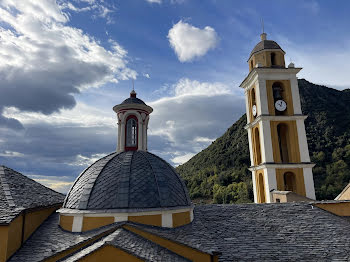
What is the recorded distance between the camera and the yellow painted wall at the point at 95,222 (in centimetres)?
875

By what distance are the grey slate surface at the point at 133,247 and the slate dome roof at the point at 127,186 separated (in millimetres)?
1297

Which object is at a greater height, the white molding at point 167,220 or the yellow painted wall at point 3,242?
the white molding at point 167,220

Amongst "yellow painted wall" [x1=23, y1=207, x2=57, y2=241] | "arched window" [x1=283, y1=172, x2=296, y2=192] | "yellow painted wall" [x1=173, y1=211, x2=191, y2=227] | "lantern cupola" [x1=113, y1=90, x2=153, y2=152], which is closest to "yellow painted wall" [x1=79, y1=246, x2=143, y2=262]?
"yellow painted wall" [x1=173, y1=211, x2=191, y2=227]

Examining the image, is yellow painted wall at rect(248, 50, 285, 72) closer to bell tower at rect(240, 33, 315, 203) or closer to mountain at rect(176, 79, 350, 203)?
bell tower at rect(240, 33, 315, 203)

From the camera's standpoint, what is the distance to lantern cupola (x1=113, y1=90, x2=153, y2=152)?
12344mm

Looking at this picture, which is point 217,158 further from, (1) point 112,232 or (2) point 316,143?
(1) point 112,232

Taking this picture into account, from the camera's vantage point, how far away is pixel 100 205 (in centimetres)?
913

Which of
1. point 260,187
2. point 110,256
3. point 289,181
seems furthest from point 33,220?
point 289,181

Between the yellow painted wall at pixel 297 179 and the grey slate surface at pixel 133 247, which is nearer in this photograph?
the grey slate surface at pixel 133 247

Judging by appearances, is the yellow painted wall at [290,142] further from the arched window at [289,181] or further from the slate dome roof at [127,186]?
the slate dome roof at [127,186]

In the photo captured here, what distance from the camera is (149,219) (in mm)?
8992

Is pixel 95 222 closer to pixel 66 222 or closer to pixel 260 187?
pixel 66 222

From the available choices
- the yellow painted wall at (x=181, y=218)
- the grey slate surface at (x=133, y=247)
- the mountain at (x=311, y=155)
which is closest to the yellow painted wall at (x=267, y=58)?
the yellow painted wall at (x=181, y=218)

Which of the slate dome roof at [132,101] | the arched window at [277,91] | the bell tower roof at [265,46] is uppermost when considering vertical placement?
the bell tower roof at [265,46]
